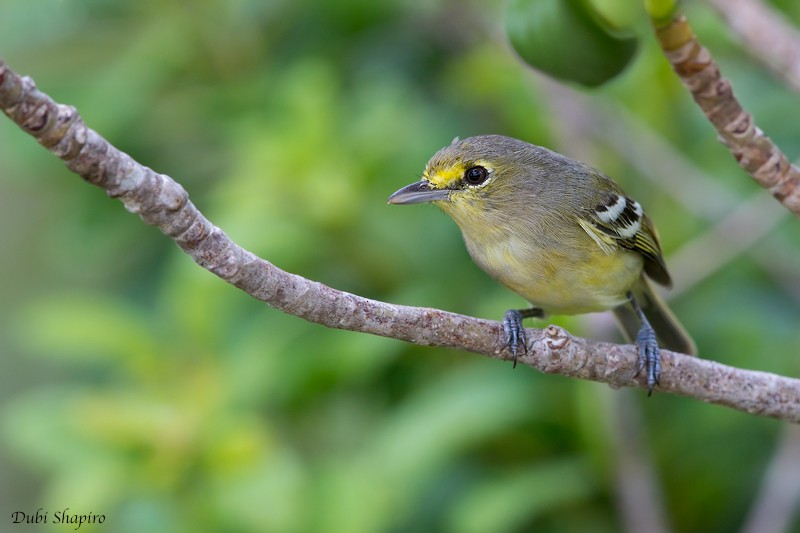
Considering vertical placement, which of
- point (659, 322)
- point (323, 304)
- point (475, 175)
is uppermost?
point (475, 175)

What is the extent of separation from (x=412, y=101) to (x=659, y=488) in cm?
217

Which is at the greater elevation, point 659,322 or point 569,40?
point 659,322

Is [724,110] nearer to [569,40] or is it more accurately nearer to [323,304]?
[569,40]

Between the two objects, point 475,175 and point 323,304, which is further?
point 475,175

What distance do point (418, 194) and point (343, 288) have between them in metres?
1.12

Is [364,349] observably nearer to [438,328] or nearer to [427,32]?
[438,328]

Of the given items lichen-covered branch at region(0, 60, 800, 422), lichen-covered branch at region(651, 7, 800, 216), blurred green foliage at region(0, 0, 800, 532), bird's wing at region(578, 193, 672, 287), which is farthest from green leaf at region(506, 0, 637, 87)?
blurred green foliage at region(0, 0, 800, 532)

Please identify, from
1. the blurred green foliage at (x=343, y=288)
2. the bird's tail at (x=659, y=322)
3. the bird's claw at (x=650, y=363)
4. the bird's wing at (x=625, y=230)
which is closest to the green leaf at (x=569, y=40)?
the bird's claw at (x=650, y=363)

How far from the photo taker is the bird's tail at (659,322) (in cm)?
366

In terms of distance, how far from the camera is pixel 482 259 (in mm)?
3277

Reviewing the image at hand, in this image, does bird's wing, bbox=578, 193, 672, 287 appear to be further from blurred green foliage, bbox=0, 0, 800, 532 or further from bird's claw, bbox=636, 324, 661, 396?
bird's claw, bbox=636, 324, 661, 396

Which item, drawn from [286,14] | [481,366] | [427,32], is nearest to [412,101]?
[427,32]

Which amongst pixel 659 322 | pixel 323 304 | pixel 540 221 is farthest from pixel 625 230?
pixel 323 304

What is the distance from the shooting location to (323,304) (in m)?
2.09
